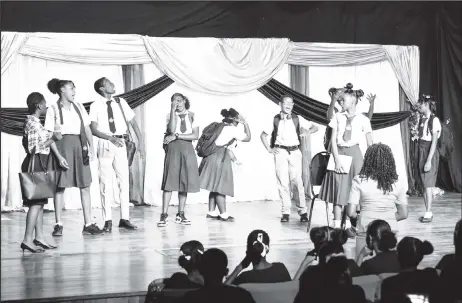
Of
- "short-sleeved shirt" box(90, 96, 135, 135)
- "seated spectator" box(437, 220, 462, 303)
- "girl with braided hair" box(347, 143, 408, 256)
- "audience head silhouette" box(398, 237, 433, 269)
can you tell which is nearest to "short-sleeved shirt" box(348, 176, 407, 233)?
"girl with braided hair" box(347, 143, 408, 256)

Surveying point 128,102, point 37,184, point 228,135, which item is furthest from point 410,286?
point 128,102

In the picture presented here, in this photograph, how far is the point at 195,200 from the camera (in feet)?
34.2

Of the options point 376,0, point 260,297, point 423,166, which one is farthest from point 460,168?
point 260,297

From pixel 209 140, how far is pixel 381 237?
440 centimetres

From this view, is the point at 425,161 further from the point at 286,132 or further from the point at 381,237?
the point at 381,237

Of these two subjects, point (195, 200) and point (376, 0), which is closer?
point (195, 200)

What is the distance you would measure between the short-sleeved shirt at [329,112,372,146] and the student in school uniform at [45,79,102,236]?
2.14 m

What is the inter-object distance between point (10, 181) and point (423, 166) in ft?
14.4

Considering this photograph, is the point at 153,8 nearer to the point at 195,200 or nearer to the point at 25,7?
the point at 25,7

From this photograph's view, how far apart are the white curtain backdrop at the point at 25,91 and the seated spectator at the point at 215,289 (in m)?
6.51

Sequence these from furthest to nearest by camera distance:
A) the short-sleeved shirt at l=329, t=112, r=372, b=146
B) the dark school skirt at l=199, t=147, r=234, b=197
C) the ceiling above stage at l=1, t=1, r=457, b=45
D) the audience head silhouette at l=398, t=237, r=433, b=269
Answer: the ceiling above stage at l=1, t=1, r=457, b=45 → the dark school skirt at l=199, t=147, r=234, b=197 → the short-sleeved shirt at l=329, t=112, r=372, b=146 → the audience head silhouette at l=398, t=237, r=433, b=269

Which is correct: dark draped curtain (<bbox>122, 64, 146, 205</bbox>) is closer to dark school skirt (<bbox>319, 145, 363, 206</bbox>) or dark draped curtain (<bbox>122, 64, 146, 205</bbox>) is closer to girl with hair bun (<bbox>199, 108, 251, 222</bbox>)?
girl with hair bun (<bbox>199, 108, 251, 222</bbox>)

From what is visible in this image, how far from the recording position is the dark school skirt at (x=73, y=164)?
762cm

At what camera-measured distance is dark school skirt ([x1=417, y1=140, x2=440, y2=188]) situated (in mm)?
8500
